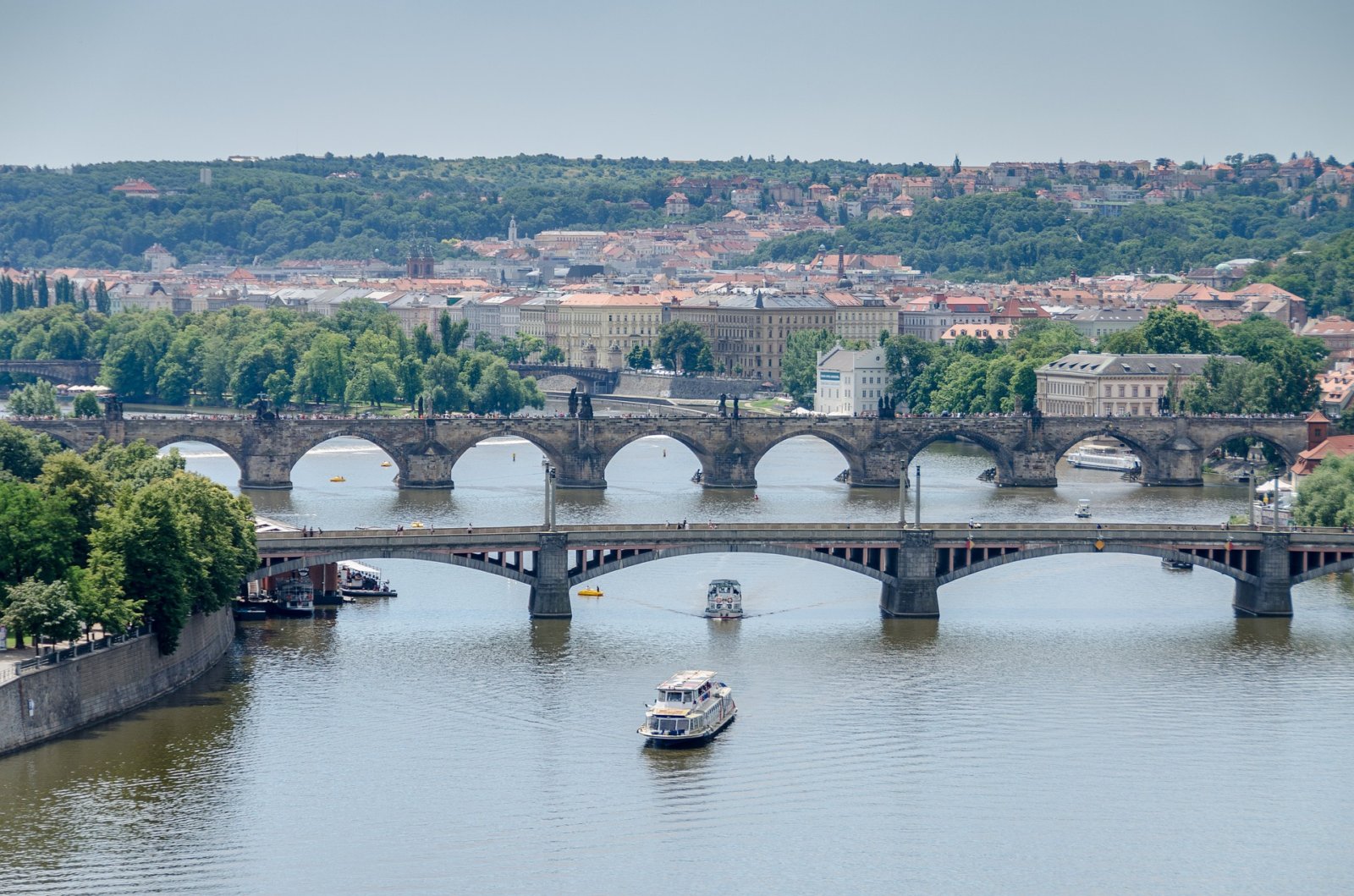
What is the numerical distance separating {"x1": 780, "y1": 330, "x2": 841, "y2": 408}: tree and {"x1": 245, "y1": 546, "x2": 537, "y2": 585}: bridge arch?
67344mm

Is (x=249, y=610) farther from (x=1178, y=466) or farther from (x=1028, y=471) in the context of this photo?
(x=1178, y=466)

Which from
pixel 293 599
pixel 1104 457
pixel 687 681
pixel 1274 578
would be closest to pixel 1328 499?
pixel 1274 578

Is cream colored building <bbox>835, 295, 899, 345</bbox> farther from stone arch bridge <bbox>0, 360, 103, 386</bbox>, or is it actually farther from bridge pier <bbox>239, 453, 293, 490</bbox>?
bridge pier <bbox>239, 453, 293, 490</bbox>

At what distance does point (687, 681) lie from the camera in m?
48.8

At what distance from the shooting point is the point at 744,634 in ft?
191

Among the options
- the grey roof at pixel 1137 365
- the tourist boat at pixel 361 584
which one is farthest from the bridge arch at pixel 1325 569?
the grey roof at pixel 1137 365

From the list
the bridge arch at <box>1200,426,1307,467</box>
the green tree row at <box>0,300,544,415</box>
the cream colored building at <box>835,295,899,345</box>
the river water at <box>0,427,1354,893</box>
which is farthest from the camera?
the cream colored building at <box>835,295,899,345</box>

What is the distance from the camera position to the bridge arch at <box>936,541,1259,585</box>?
60156 mm

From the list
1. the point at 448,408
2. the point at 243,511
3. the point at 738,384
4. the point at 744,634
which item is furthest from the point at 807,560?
the point at 738,384

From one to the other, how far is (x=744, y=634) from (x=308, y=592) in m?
9.55

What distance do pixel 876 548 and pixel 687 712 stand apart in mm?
13793

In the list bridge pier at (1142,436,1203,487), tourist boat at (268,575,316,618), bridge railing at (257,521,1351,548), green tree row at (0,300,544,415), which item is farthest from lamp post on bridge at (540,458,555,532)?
green tree row at (0,300,544,415)

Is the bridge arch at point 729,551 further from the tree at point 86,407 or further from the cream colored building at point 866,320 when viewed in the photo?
the cream colored building at point 866,320

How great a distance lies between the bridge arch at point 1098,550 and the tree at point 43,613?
19848mm
